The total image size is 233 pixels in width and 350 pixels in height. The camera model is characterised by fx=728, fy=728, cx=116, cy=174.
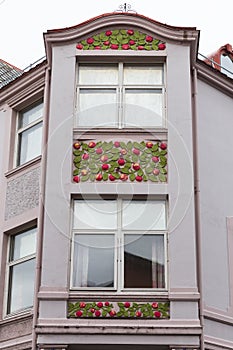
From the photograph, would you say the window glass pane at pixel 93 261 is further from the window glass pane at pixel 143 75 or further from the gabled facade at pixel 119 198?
the window glass pane at pixel 143 75

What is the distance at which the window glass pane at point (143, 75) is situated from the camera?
1554cm

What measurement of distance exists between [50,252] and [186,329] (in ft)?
9.62

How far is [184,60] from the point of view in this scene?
50.6ft

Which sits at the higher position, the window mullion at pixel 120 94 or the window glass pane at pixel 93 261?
the window mullion at pixel 120 94

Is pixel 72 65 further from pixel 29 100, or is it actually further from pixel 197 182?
pixel 197 182

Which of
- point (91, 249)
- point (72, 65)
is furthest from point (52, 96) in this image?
point (91, 249)

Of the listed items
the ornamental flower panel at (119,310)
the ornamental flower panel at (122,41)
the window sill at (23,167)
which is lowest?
the ornamental flower panel at (119,310)

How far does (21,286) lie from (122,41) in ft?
18.6

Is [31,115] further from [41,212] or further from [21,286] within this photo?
[21,286]

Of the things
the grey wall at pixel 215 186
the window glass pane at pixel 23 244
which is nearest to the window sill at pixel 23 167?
the window glass pane at pixel 23 244

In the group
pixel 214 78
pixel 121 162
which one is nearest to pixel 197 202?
pixel 121 162

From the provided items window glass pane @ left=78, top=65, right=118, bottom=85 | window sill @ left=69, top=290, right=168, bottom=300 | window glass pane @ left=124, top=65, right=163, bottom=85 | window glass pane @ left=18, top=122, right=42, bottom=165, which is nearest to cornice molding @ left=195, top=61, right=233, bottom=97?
window glass pane @ left=124, top=65, right=163, bottom=85

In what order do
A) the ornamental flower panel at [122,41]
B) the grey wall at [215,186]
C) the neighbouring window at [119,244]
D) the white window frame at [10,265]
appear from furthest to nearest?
the ornamental flower panel at [122,41], the white window frame at [10,265], the grey wall at [215,186], the neighbouring window at [119,244]

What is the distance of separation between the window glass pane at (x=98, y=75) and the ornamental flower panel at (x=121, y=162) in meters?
1.59
